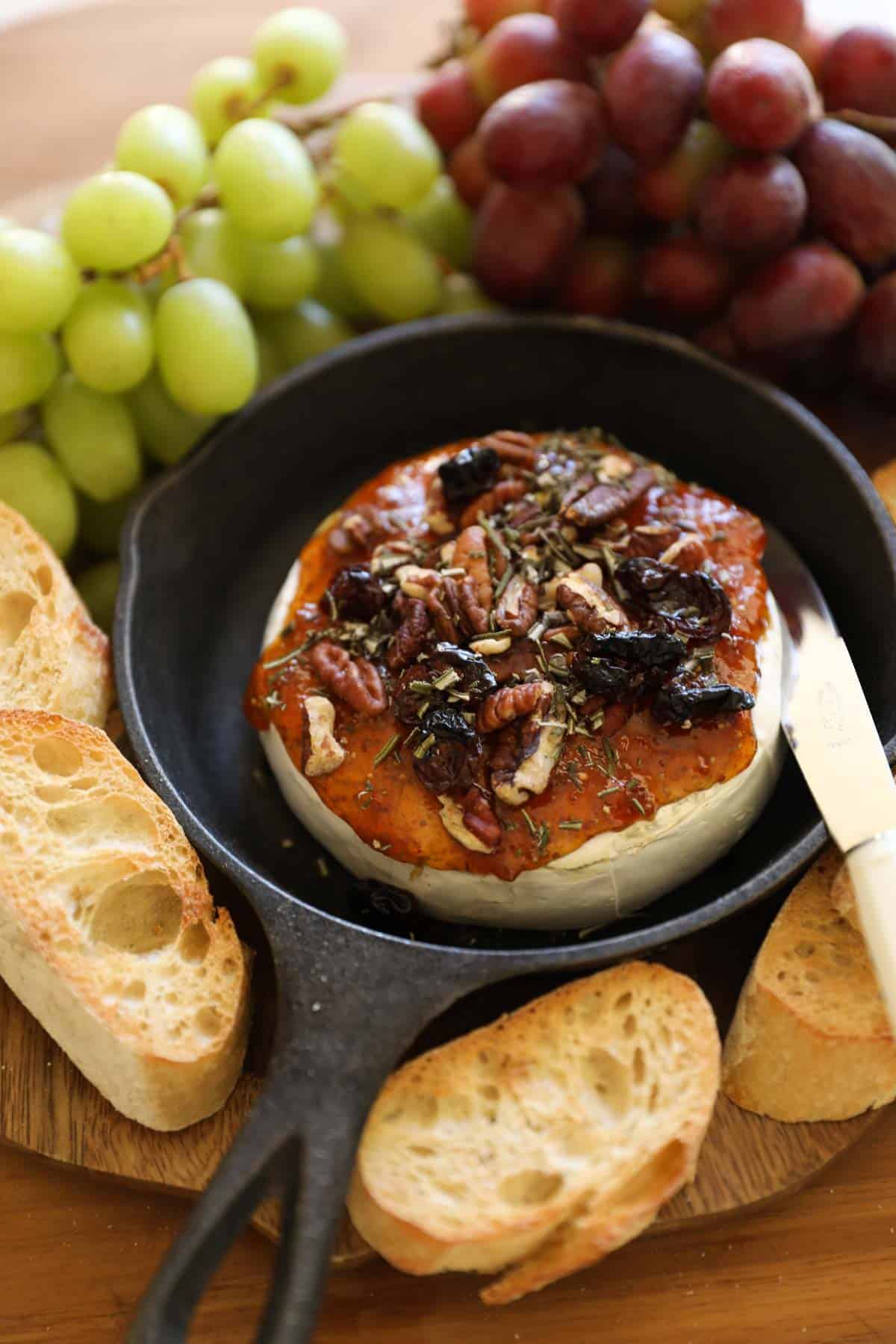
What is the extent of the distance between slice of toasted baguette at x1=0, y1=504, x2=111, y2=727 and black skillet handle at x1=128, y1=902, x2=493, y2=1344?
1.84 feet

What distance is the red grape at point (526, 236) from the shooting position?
2.28 m

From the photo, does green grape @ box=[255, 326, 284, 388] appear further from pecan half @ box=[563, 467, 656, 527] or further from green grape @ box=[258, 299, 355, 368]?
pecan half @ box=[563, 467, 656, 527]

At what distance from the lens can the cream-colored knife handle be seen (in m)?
1.56

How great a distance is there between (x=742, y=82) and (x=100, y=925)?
68.0 inches

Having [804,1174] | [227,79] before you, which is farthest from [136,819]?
[227,79]

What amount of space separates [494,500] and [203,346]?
58 cm

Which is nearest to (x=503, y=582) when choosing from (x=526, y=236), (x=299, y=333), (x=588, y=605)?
(x=588, y=605)

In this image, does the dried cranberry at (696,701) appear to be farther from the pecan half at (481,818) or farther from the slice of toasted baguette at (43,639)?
the slice of toasted baguette at (43,639)

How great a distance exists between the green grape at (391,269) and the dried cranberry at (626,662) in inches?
39.0

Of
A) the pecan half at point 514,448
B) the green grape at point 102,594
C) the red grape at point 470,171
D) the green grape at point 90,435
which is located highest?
the red grape at point 470,171

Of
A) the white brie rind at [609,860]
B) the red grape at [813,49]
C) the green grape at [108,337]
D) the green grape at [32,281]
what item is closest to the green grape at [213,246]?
the green grape at [108,337]

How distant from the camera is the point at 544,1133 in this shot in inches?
61.1

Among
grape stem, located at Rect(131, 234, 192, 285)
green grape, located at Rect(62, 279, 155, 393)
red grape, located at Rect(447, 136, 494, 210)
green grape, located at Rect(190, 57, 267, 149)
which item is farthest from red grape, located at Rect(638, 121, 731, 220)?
green grape, located at Rect(62, 279, 155, 393)

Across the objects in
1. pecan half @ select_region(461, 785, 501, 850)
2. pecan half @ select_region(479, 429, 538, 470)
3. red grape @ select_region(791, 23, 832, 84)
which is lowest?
pecan half @ select_region(461, 785, 501, 850)
